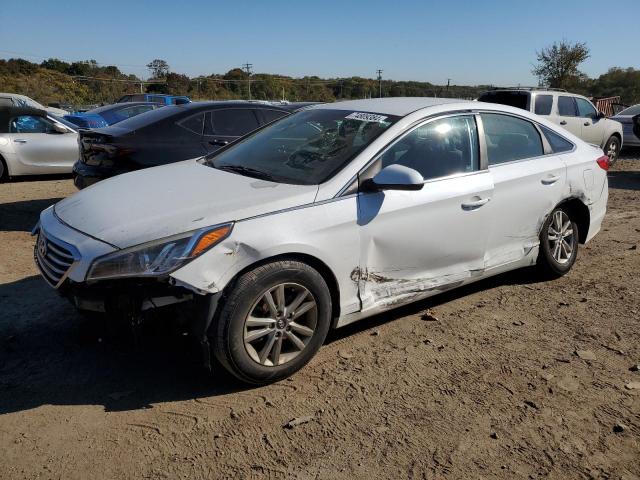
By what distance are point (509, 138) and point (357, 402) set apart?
268 cm

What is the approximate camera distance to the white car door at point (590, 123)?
39.7 ft

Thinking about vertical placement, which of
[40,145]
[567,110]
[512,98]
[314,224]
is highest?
[512,98]

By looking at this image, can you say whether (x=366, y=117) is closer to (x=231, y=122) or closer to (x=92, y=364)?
(x=92, y=364)

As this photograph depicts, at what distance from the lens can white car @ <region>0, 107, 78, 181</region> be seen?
958cm

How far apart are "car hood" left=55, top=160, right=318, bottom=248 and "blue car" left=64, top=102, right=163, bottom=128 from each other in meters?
10.1

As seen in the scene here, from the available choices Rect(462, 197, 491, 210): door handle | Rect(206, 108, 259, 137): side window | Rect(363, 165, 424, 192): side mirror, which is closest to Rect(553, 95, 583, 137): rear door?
Rect(206, 108, 259, 137): side window

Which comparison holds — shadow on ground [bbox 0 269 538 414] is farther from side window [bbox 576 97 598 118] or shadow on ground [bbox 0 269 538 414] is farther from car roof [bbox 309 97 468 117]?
side window [bbox 576 97 598 118]

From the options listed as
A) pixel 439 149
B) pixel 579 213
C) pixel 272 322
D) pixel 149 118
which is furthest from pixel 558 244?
pixel 149 118

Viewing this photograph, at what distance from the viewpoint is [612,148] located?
13102mm

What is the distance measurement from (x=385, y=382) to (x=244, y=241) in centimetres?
123

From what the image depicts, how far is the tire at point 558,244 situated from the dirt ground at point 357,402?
49 centimetres

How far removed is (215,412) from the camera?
2.96 m

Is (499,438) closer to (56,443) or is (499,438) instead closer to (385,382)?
(385,382)

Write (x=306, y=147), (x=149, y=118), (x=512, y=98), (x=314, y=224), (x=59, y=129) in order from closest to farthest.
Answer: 1. (x=314, y=224)
2. (x=306, y=147)
3. (x=149, y=118)
4. (x=59, y=129)
5. (x=512, y=98)
